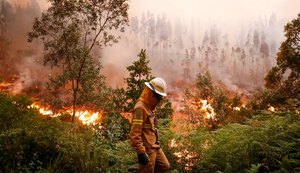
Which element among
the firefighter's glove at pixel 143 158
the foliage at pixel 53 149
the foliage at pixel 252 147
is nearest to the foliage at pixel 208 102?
the foliage at pixel 252 147

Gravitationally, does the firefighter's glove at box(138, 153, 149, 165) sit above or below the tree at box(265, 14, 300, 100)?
below

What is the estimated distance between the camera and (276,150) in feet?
24.5

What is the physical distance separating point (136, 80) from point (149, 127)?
2618cm

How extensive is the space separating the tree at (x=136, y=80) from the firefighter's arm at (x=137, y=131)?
2508 centimetres

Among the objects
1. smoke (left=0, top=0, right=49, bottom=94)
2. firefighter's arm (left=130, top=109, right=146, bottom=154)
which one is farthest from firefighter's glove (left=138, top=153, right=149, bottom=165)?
smoke (left=0, top=0, right=49, bottom=94)

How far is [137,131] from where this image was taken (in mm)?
7121

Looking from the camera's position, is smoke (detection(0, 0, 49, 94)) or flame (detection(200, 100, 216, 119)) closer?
flame (detection(200, 100, 216, 119))

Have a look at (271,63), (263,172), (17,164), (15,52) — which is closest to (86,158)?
(17,164)

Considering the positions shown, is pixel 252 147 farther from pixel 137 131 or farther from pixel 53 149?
pixel 53 149

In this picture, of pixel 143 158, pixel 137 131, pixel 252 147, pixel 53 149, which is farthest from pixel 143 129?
pixel 252 147

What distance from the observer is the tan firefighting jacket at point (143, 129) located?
705 cm

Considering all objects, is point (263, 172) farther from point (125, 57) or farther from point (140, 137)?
point (125, 57)

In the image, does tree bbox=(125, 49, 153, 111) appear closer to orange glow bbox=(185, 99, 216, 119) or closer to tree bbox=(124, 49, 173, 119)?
tree bbox=(124, 49, 173, 119)

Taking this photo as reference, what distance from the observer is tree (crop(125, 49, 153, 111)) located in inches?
1298
